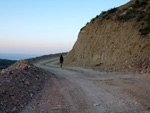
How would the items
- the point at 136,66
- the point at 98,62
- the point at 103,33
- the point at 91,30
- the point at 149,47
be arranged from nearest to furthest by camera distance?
1. the point at 136,66
2. the point at 149,47
3. the point at 98,62
4. the point at 103,33
5. the point at 91,30

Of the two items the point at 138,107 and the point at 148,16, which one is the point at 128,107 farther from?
the point at 148,16

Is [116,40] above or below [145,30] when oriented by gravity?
below

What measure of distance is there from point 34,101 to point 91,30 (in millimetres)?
22294

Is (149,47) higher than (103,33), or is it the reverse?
(103,33)

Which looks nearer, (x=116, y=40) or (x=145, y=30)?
(x=145, y=30)

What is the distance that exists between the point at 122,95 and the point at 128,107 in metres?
1.60

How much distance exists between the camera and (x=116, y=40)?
21453 millimetres

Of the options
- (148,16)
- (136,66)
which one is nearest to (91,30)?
(148,16)

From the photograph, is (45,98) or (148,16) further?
(148,16)

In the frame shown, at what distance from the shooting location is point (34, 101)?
6883mm

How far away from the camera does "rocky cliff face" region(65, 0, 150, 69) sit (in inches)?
707

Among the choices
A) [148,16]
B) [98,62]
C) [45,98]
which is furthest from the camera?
[98,62]

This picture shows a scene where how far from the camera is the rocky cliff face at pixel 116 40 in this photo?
17969 mm

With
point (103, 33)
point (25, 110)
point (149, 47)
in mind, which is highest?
point (103, 33)
